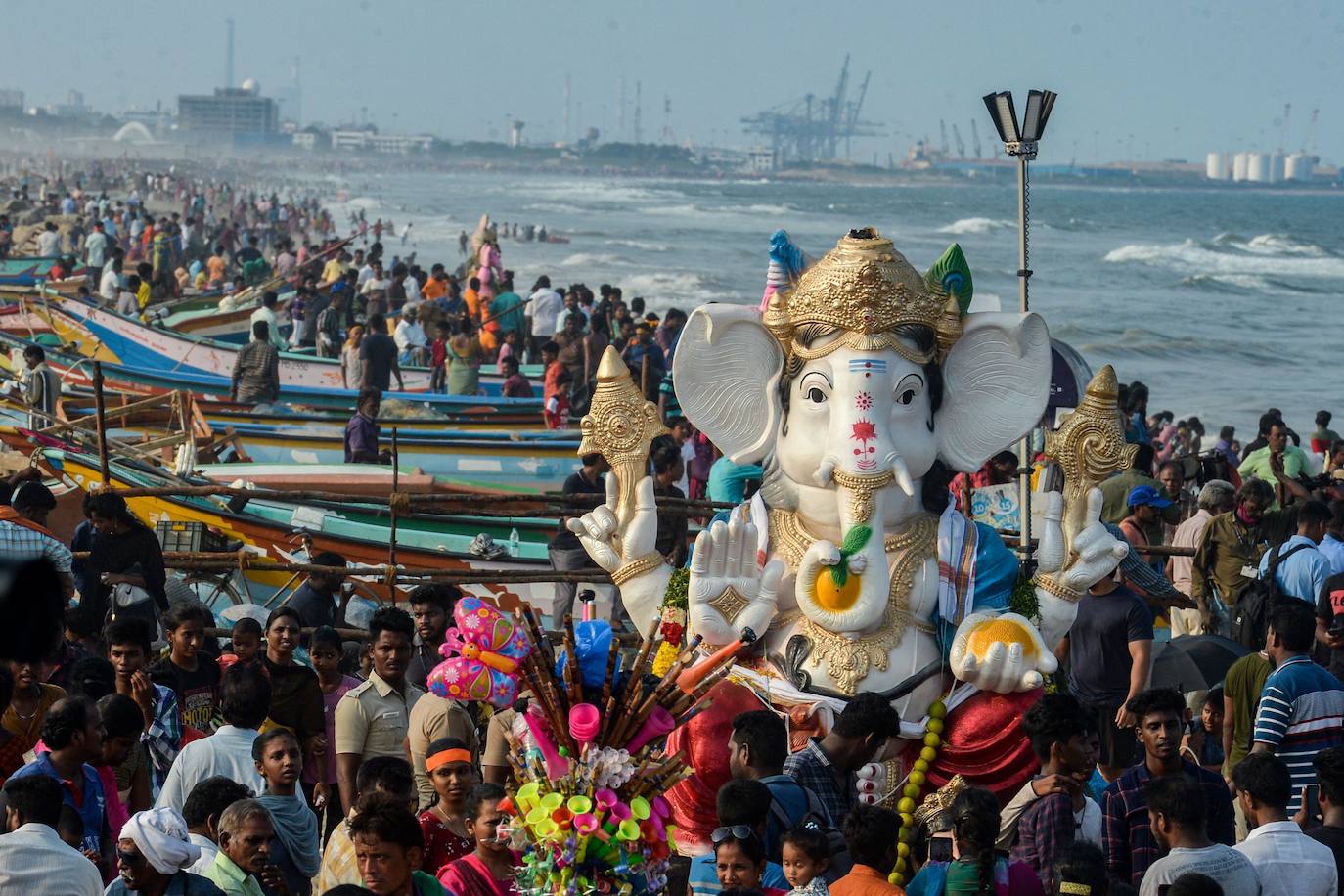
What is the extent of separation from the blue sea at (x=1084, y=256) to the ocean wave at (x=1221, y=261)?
0.15m

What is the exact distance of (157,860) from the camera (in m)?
5.16

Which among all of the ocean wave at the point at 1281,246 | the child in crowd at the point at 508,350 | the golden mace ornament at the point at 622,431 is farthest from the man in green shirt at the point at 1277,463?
the ocean wave at the point at 1281,246

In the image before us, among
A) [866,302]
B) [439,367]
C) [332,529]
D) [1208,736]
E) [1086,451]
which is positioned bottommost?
[332,529]

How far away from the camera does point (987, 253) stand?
7656 cm

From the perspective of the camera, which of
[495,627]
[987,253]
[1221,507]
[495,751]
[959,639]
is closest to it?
[495,627]

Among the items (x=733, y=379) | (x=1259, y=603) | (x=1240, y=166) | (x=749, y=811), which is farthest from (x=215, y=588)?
(x=1240, y=166)

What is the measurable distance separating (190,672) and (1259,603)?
15.9 feet

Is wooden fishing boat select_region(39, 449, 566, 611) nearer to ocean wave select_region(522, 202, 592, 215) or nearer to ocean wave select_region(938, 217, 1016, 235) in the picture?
ocean wave select_region(938, 217, 1016, 235)

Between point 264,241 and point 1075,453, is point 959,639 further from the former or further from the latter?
point 264,241

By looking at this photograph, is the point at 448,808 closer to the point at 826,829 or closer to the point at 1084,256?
the point at 826,829

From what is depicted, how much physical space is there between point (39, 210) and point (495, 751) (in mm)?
41805

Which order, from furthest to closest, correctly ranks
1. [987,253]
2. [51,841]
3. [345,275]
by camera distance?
1. [987,253]
2. [345,275]
3. [51,841]

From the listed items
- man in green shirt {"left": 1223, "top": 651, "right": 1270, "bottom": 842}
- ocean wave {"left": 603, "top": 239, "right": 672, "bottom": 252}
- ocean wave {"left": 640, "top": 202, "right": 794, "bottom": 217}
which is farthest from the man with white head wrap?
ocean wave {"left": 640, "top": 202, "right": 794, "bottom": 217}

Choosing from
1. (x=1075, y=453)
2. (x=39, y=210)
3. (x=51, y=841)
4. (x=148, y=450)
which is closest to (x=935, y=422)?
(x=1075, y=453)
